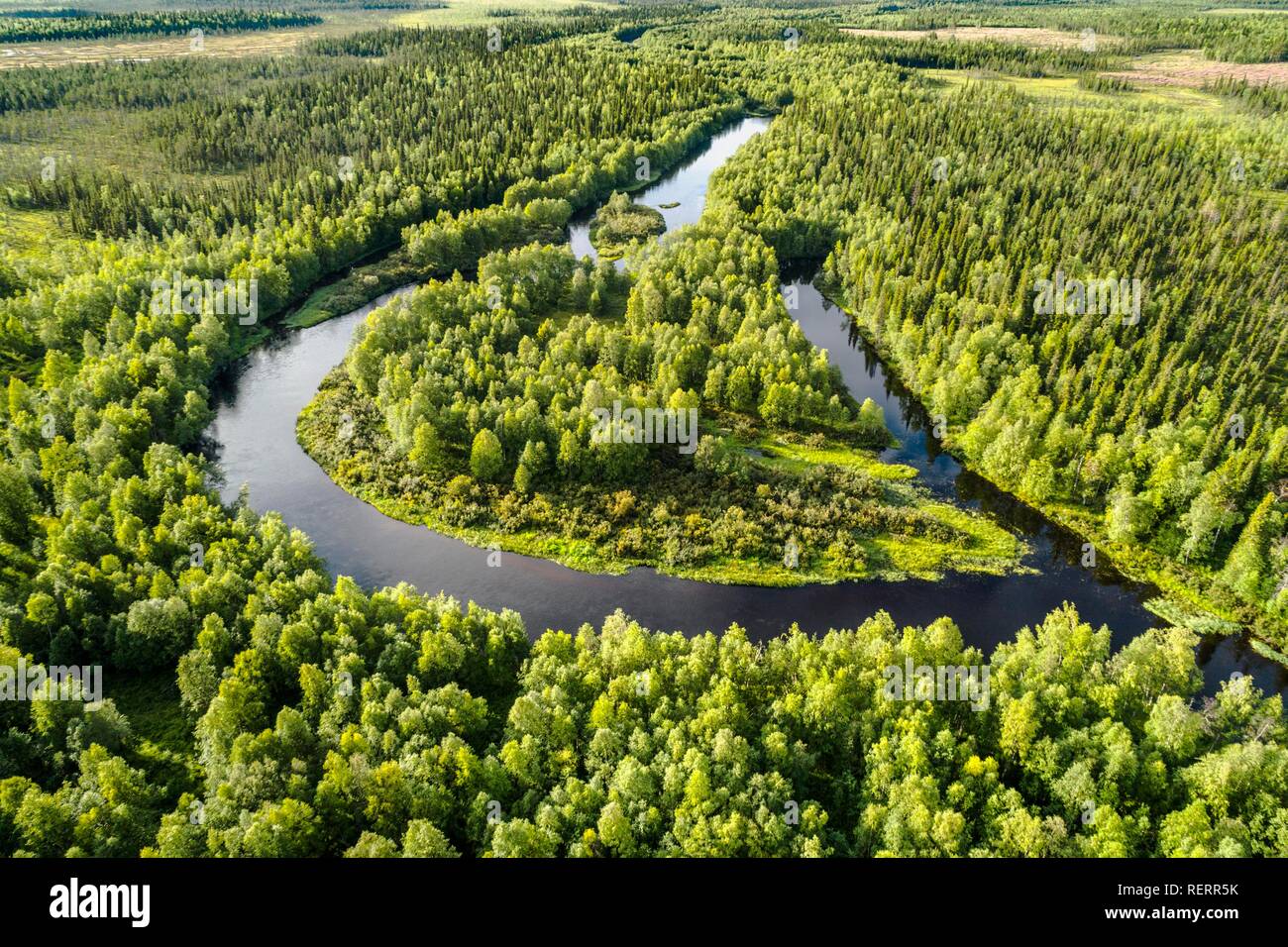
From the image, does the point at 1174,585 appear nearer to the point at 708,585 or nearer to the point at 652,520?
the point at 708,585

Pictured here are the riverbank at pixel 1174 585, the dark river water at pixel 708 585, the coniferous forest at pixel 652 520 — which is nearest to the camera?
the coniferous forest at pixel 652 520

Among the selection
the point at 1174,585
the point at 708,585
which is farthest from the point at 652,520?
the point at 1174,585

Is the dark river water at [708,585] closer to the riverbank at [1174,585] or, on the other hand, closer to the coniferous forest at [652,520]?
the coniferous forest at [652,520]

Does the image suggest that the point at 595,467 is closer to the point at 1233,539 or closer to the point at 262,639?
the point at 262,639

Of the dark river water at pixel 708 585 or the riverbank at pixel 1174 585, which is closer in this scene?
the riverbank at pixel 1174 585

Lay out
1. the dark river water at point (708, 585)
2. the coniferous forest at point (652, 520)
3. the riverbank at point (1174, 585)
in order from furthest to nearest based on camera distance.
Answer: the dark river water at point (708, 585), the riverbank at point (1174, 585), the coniferous forest at point (652, 520)

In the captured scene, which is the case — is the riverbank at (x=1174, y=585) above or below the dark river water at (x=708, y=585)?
above

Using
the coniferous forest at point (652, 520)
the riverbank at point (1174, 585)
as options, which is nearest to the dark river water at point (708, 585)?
the coniferous forest at point (652, 520)

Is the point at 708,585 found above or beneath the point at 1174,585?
beneath
